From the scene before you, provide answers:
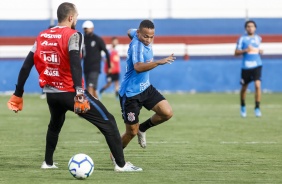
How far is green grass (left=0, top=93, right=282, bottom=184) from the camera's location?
33.6 ft

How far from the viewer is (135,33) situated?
12031 millimetres

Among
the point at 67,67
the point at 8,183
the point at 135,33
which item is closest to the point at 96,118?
the point at 67,67

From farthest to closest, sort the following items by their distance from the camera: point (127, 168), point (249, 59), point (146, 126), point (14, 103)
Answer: point (249, 59) → point (146, 126) → point (14, 103) → point (127, 168)

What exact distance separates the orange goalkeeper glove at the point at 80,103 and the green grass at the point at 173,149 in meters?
0.86

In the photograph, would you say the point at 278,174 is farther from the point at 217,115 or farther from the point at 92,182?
the point at 217,115

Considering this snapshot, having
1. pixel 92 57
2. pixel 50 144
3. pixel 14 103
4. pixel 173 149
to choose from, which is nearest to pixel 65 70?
pixel 14 103

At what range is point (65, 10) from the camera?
10.3 metres

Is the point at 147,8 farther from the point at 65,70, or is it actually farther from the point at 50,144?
the point at 65,70

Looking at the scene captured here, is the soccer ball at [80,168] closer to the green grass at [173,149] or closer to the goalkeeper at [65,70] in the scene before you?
the green grass at [173,149]

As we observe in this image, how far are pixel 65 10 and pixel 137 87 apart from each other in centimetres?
212

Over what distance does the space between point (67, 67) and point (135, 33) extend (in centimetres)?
206

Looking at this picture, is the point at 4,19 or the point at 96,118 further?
the point at 4,19

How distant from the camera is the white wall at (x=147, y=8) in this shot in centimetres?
3653

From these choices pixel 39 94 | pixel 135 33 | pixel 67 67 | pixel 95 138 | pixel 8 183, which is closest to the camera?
pixel 8 183
